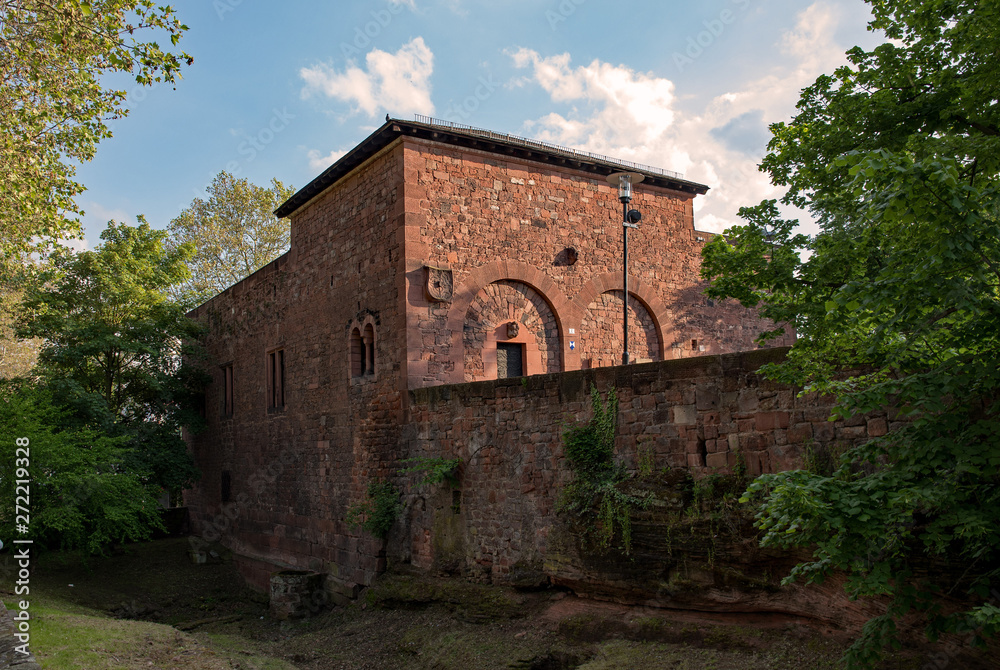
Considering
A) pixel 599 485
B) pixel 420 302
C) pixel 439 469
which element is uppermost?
pixel 420 302

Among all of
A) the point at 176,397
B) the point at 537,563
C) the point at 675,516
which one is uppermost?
the point at 176,397

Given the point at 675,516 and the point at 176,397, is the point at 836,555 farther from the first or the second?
the point at 176,397

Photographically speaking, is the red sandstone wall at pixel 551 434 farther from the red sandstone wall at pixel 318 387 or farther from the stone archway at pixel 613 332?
the stone archway at pixel 613 332

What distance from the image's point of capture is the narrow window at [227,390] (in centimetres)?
1930

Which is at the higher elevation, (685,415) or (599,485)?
(685,415)

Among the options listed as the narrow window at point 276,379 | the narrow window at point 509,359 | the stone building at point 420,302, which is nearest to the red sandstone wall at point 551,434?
the stone building at point 420,302

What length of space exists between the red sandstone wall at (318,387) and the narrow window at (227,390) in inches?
9.8

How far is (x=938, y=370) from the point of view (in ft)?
14.0

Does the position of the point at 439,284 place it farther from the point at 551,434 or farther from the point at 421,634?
the point at 421,634

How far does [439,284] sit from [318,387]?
4.03 m

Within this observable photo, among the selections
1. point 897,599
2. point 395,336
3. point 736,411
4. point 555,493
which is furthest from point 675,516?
point 395,336

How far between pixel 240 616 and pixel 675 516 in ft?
32.8

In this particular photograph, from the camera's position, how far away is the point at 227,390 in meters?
19.6

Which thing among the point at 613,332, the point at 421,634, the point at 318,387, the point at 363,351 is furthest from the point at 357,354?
the point at 421,634
